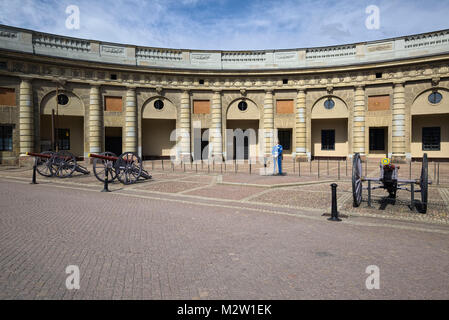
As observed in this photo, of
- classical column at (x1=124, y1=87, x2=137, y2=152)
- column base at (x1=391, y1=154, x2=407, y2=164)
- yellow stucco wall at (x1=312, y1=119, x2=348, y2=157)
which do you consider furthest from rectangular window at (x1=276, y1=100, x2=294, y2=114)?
classical column at (x1=124, y1=87, x2=137, y2=152)

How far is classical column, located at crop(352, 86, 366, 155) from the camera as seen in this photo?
22.4m

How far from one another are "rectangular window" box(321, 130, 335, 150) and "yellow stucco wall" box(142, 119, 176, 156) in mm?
13239

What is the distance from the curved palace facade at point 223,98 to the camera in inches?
799

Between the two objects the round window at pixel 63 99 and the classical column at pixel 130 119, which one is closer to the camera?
the round window at pixel 63 99

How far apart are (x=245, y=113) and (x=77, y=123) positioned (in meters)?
14.1

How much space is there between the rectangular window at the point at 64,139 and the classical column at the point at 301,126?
18.9m

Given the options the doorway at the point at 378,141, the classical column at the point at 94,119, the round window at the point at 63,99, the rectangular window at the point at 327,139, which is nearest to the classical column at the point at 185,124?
the classical column at the point at 94,119

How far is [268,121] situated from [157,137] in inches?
393

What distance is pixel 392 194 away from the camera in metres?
8.07

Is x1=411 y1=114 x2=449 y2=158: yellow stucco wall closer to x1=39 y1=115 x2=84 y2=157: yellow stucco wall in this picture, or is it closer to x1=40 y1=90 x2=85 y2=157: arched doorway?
x1=40 y1=90 x2=85 y2=157: arched doorway

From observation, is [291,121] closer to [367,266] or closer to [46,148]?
[46,148]

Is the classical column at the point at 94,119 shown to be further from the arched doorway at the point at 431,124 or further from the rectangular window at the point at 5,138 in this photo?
the arched doorway at the point at 431,124
